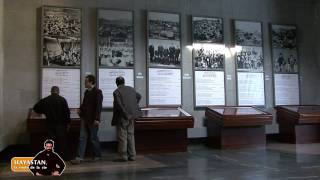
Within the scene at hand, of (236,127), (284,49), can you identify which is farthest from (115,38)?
(284,49)

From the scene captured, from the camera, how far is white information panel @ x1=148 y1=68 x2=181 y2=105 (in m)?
9.38

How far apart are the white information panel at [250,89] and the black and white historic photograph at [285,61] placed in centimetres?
64

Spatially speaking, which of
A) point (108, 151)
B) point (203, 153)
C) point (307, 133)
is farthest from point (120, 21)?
point (307, 133)

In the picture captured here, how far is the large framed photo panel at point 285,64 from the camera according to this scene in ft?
35.2

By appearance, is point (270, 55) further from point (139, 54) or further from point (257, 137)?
point (139, 54)

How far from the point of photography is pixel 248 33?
10.5m

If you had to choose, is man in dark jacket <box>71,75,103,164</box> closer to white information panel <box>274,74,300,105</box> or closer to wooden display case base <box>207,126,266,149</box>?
wooden display case base <box>207,126,266,149</box>

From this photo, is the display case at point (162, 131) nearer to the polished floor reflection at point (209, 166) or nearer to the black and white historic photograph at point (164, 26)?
the polished floor reflection at point (209, 166)

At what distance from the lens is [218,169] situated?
6.24m

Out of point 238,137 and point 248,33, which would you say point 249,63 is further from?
point 238,137

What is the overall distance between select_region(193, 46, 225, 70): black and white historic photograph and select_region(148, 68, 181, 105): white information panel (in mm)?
626

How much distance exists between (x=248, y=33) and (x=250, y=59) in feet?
2.37

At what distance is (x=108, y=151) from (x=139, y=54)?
2480 millimetres

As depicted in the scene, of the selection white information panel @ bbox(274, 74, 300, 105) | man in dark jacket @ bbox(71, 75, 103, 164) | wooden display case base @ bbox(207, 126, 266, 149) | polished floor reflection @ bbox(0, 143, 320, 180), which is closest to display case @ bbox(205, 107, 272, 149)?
wooden display case base @ bbox(207, 126, 266, 149)
